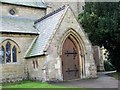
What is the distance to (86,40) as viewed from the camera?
20.2m

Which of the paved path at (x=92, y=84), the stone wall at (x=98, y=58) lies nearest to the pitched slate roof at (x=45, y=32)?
the paved path at (x=92, y=84)

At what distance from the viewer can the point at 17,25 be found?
22.0 metres

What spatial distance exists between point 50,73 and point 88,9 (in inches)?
358

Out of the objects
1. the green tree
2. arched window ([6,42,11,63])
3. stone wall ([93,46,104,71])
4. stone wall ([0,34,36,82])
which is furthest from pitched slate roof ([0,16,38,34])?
stone wall ([93,46,104,71])

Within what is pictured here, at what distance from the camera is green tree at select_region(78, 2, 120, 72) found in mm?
20812

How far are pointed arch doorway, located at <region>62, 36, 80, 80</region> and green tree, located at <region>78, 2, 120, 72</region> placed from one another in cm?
351

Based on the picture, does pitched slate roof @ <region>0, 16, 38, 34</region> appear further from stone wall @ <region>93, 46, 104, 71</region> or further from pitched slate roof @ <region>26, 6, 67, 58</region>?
stone wall @ <region>93, 46, 104, 71</region>

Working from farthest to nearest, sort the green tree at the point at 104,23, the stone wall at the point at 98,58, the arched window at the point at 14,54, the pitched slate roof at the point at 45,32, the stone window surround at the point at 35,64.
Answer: the stone wall at the point at 98,58
the arched window at the point at 14,54
the green tree at the point at 104,23
the stone window surround at the point at 35,64
the pitched slate roof at the point at 45,32

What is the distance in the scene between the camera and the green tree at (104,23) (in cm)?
2081

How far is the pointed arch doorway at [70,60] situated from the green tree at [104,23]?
3511 mm

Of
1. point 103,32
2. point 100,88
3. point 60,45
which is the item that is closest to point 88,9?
point 103,32

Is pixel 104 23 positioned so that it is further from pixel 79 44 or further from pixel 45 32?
pixel 45 32

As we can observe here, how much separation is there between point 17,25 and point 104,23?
849 centimetres

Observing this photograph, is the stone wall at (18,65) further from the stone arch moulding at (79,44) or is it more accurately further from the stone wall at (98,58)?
the stone wall at (98,58)
